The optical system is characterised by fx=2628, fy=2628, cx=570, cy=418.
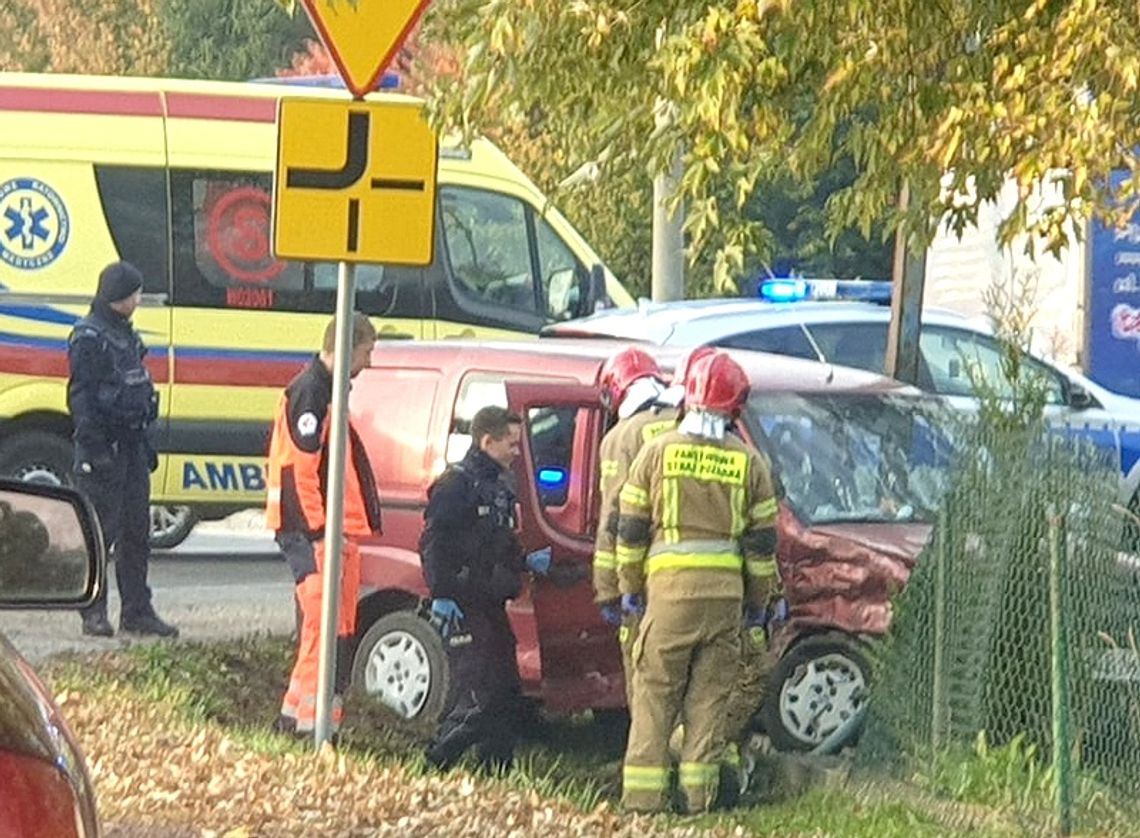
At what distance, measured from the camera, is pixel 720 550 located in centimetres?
917

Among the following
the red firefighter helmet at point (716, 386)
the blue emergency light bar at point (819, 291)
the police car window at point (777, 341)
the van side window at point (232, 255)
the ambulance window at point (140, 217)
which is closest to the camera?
the red firefighter helmet at point (716, 386)

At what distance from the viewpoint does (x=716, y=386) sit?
9.06 metres

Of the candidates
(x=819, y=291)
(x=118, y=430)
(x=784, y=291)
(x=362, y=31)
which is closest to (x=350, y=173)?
(x=362, y=31)

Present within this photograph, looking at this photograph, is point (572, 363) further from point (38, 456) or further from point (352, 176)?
point (38, 456)

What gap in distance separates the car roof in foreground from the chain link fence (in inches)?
67.2

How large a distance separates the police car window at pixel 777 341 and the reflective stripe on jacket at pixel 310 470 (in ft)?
16.7

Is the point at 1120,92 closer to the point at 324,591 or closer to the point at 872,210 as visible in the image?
the point at 872,210

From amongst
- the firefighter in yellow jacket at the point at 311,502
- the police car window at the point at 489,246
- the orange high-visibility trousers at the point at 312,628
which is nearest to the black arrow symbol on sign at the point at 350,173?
the firefighter in yellow jacket at the point at 311,502

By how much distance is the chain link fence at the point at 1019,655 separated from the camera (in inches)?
342

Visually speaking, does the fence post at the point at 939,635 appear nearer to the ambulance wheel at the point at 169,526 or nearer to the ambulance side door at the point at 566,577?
the ambulance side door at the point at 566,577

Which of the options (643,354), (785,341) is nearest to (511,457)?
(643,354)

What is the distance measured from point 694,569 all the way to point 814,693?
1329mm

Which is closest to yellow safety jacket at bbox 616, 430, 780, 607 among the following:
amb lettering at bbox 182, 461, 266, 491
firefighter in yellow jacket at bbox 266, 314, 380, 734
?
firefighter in yellow jacket at bbox 266, 314, 380, 734

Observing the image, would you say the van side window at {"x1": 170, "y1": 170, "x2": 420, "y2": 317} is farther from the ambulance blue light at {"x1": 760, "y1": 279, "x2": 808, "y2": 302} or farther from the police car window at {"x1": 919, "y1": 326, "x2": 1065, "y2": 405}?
the police car window at {"x1": 919, "y1": 326, "x2": 1065, "y2": 405}
